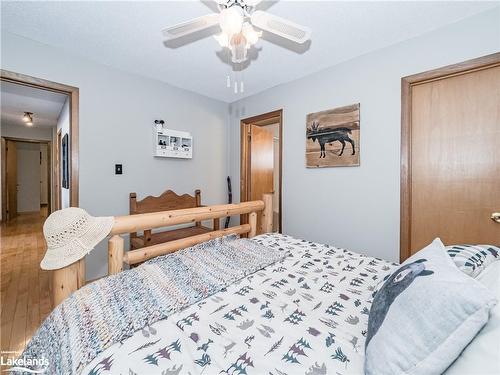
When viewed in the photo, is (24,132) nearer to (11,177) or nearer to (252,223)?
(11,177)

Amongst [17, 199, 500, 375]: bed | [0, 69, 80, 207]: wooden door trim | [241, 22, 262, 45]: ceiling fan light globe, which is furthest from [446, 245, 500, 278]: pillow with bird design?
[0, 69, 80, 207]: wooden door trim

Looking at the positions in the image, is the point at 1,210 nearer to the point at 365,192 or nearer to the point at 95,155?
the point at 95,155

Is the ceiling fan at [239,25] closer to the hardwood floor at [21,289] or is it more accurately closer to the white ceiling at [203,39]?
the white ceiling at [203,39]

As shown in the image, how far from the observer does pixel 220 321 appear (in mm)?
875

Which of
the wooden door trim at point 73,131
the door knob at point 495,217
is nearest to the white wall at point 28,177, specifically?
the wooden door trim at point 73,131

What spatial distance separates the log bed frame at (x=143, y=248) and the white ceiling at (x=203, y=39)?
1.47m

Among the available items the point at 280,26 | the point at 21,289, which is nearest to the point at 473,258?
the point at 280,26

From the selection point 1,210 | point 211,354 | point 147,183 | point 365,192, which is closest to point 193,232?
point 147,183

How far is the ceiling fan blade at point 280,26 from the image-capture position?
1241mm

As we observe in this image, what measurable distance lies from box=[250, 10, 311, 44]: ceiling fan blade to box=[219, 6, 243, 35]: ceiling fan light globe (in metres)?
0.15

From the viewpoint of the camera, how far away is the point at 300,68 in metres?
2.48

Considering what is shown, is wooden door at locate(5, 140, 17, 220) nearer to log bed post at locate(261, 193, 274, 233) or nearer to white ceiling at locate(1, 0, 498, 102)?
white ceiling at locate(1, 0, 498, 102)

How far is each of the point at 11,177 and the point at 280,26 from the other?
7709 mm

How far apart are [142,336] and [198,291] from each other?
31 centimetres
